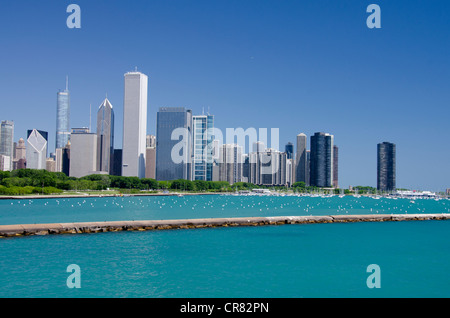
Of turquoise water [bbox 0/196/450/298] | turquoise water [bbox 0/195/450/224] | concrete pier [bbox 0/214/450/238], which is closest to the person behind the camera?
turquoise water [bbox 0/196/450/298]

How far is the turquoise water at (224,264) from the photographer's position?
80.4 ft

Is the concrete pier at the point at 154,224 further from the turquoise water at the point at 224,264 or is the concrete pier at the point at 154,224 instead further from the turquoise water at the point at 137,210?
the turquoise water at the point at 137,210

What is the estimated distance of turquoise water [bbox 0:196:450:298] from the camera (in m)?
24.5

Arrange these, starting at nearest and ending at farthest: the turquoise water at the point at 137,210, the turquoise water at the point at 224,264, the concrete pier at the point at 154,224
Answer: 1. the turquoise water at the point at 224,264
2. the concrete pier at the point at 154,224
3. the turquoise water at the point at 137,210

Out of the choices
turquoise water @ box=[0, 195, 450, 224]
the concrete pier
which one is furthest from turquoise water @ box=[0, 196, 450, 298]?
turquoise water @ box=[0, 195, 450, 224]

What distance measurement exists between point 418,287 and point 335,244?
16394mm

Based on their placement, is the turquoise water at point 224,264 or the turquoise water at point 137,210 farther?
the turquoise water at point 137,210

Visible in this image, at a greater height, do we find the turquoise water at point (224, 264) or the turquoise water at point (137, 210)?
the turquoise water at point (224, 264)

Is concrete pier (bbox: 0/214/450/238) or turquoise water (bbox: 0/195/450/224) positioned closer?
concrete pier (bbox: 0/214/450/238)

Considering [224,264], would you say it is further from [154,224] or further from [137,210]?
[137,210]

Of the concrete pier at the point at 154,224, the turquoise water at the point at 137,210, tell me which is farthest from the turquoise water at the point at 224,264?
the turquoise water at the point at 137,210

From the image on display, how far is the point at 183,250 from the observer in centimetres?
3703

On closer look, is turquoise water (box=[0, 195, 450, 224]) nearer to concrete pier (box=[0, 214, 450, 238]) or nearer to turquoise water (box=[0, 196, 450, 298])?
concrete pier (box=[0, 214, 450, 238])
